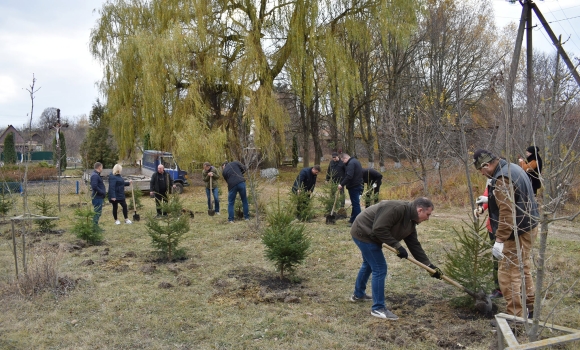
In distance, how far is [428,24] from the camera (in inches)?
934

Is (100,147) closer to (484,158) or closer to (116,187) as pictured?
(116,187)

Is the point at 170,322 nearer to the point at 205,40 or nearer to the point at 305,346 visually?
the point at 305,346

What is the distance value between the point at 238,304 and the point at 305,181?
19.9 feet

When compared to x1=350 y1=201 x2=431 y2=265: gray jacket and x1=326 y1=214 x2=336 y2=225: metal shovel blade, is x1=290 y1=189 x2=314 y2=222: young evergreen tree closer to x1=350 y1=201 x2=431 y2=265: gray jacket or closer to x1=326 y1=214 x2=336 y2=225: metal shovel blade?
x1=326 y1=214 x2=336 y2=225: metal shovel blade

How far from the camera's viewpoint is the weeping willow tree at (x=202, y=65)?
61.6 ft

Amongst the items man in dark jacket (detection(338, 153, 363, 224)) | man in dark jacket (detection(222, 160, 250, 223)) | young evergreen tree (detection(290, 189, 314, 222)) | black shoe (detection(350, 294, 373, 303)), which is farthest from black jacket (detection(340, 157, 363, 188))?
black shoe (detection(350, 294, 373, 303))

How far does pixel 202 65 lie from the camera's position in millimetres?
19906

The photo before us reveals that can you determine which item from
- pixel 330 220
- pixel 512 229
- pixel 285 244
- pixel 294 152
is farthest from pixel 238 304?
pixel 294 152

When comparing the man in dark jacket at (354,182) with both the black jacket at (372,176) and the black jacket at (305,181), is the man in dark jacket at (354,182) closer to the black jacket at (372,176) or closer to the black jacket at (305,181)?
the black jacket at (305,181)

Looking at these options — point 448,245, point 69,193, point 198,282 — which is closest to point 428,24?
point 448,245

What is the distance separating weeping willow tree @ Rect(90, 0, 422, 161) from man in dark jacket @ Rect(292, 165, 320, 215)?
804cm

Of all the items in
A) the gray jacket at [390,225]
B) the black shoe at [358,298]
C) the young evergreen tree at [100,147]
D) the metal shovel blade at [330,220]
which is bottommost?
the black shoe at [358,298]

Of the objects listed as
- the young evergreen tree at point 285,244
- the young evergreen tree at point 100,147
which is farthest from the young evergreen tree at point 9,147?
the young evergreen tree at point 285,244

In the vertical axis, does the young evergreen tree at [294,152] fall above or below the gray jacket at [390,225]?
above
